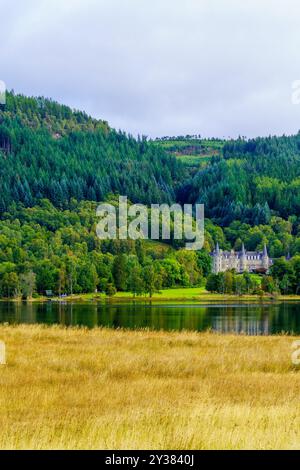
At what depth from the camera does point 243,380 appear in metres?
23.4

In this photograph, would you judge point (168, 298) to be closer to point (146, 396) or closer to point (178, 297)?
point (178, 297)

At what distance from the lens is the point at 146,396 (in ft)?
67.1

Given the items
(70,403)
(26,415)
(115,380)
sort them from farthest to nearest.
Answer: (115,380)
(70,403)
(26,415)

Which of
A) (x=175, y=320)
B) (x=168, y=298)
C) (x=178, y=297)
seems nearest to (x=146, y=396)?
(x=175, y=320)

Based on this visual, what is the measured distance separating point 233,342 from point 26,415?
20.8 meters

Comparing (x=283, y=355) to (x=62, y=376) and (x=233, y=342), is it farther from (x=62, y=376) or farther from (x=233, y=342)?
(x=62, y=376)

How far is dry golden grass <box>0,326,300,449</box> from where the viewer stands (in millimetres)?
14914

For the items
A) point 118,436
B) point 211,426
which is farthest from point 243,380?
point 118,436

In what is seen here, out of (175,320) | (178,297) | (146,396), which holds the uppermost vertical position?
(146,396)

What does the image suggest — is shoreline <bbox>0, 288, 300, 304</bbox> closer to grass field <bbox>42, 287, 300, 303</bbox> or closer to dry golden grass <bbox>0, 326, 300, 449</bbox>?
grass field <bbox>42, 287, 300, 303</bbox>

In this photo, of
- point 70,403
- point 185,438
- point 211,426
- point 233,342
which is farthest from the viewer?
point 233,342

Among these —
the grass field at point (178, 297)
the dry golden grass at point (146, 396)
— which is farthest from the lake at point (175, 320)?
the grass field at point (178, 297)

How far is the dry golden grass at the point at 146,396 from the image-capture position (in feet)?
48.9

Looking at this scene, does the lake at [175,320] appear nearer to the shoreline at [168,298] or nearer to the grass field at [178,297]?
the shoreline at [168,298]
